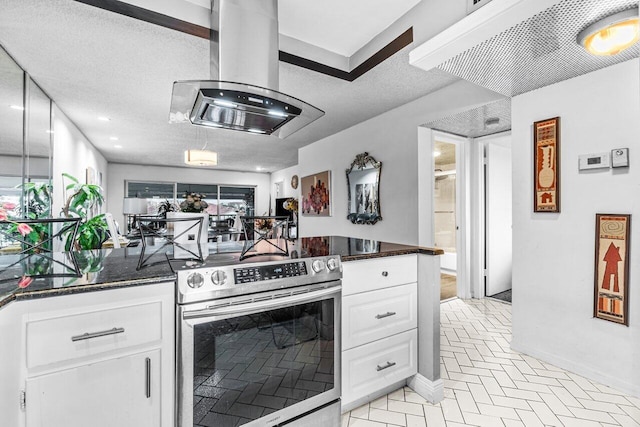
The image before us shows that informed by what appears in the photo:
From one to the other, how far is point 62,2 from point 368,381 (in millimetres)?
2799

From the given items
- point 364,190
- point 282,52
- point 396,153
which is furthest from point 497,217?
point 282,52

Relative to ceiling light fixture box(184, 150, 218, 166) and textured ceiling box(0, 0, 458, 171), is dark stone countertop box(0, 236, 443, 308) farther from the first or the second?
ceiling light fixture box(184, 150, 218, 166)

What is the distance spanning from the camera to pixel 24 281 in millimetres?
1023

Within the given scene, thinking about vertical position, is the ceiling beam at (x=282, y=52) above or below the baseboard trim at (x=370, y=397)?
above

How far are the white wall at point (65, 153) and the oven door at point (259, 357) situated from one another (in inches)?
128

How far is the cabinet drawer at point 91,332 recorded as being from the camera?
3.13 ft

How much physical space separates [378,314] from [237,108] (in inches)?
57.8

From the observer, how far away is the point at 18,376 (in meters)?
0.92

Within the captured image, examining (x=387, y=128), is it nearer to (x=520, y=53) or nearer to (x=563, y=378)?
(x=520, y=53)

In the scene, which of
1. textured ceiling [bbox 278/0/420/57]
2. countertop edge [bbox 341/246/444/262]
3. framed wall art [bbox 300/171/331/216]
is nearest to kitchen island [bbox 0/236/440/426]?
countertop edge [bbox 341/246/444/262]

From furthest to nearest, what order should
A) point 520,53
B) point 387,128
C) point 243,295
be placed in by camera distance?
point 387,128, point 520,53, point 243,295

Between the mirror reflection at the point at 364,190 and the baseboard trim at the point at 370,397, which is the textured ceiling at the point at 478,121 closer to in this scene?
the mirror reflection at the point at 364,190

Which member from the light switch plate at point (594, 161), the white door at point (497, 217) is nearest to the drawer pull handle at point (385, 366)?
the light switch plate at point (594, 161)

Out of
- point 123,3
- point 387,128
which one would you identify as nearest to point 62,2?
point 123,3
